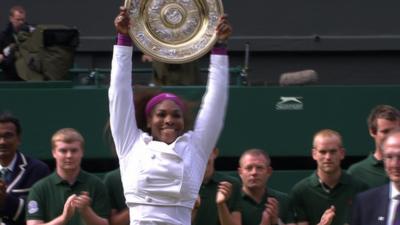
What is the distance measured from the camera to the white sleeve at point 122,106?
512 cm

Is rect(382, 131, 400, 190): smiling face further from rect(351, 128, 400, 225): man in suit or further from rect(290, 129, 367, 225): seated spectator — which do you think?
rect(290, 129, 367, 225): seated spectator

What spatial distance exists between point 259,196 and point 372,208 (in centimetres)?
195

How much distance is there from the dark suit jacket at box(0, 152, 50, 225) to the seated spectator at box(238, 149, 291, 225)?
3.99 feet

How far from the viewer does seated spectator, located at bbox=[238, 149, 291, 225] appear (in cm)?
695

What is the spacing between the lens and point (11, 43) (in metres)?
9.03

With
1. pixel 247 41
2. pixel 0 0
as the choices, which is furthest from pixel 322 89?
pixel 0 0

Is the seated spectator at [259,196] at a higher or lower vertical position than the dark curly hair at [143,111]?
lower

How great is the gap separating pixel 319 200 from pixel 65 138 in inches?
62.1

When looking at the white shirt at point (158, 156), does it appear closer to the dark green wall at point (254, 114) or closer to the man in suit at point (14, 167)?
the man in suit at point (14, 167)

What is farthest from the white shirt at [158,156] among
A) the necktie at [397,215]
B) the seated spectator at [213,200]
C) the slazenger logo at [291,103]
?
the slazenger logo at [291,103]

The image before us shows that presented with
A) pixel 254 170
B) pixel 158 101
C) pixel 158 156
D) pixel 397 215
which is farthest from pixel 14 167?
pixel 397 215

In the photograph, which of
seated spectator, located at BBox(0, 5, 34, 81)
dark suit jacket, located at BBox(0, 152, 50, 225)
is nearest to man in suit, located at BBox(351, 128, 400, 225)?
dark suit jacket, located at BBox(0, 152, 50, 225)

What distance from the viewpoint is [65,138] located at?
685cm

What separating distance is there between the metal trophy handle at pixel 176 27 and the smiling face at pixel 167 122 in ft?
2.67
